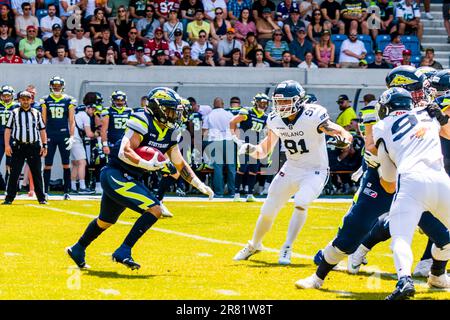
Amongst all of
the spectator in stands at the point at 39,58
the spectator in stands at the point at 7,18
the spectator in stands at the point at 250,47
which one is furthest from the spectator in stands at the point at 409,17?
the spectator in stands at the point at 7,18

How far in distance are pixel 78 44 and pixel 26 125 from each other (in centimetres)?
440

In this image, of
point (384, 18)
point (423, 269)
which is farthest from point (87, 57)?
point (423, 269)

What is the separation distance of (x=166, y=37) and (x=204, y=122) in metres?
2.55

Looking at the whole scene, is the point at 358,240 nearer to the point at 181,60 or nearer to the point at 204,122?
the point at 204,122

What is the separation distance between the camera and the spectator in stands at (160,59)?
19.5 meters

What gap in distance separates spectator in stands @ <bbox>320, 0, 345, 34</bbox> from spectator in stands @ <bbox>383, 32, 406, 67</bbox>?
1193 millimetres

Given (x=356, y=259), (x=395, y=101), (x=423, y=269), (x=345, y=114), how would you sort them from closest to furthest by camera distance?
(x=395, y=101), (x=423, y=269), (x=356, y=259), (x=345, y=114)

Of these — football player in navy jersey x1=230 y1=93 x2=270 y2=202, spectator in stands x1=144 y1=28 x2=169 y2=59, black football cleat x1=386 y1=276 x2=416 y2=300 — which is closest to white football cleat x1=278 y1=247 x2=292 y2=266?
black football cleat x1=386 y1=276 x2=416 y2=300

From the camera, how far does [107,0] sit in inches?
832

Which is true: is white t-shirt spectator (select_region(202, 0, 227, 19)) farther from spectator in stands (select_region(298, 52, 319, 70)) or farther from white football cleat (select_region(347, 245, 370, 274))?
white football cleat (select_region(347, 245, 370, 274))

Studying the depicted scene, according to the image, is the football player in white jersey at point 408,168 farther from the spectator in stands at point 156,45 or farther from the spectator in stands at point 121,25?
the spectator in stands at point 121,25

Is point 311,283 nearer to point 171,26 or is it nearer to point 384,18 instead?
point 171,26

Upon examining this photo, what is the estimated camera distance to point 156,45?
19.8 meters
